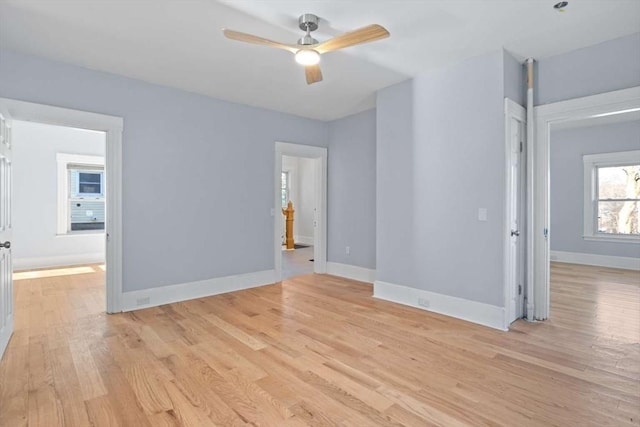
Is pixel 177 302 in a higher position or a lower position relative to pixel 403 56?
lower

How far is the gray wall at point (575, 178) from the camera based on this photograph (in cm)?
631

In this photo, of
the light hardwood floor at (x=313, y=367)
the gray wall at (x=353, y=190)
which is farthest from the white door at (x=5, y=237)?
the gray wall at (x=353, y=190)

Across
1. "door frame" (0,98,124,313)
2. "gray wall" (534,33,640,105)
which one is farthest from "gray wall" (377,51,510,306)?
"door frame" (0,98,124,313)

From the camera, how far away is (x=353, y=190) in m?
5.45

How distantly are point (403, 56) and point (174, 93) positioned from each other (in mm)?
2751

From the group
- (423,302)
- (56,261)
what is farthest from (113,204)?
(56,261)

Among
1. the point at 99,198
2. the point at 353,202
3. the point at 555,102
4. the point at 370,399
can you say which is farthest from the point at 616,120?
the point at 99,198

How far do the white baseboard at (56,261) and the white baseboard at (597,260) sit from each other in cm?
946

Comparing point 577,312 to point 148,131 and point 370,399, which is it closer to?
point 370,399

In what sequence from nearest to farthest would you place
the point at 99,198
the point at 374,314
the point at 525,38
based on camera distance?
the point at 525,38 → the point at 374,314 → the point at 99,198

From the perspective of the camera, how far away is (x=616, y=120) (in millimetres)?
6168

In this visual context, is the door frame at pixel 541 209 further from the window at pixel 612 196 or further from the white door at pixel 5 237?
the white door at pixel 5 237

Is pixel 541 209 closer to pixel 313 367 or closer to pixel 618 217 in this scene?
pixel 313 367

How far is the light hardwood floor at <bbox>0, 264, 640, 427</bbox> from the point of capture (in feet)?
6.39
